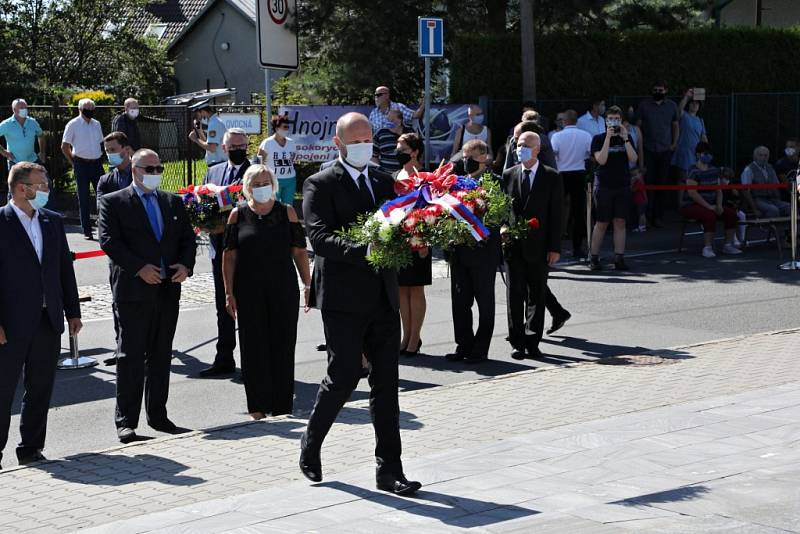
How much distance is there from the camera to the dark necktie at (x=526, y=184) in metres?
11.3

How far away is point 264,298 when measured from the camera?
910cm

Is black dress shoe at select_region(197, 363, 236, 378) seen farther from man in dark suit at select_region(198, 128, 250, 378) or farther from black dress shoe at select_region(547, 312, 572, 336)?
black dress shoe at select_region(547, 312, 572, 336)

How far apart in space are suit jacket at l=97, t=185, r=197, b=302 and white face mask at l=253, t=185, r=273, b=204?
1.92ft

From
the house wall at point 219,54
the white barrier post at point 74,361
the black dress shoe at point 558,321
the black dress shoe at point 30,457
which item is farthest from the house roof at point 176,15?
the black dress shoe at point 30,457

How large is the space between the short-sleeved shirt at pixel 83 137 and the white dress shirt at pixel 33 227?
1154 cm

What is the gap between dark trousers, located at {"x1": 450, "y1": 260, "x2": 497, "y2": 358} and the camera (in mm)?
11062

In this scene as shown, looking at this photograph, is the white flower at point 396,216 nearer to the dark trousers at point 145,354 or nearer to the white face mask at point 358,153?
the white face mask at point 358,153

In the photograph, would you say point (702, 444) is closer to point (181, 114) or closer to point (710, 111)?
point (710, 111)

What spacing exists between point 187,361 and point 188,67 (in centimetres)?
4470

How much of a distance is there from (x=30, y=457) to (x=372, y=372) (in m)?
2.48

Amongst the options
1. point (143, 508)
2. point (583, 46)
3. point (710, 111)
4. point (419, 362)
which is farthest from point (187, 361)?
point (710, 111)

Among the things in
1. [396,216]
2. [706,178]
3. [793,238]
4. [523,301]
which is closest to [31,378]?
[396,216]

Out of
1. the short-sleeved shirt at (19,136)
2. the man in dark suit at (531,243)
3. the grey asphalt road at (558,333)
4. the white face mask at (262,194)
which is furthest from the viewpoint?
the short-sleeved shirt at (19,136)

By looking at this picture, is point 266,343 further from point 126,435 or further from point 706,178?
point 706,178
